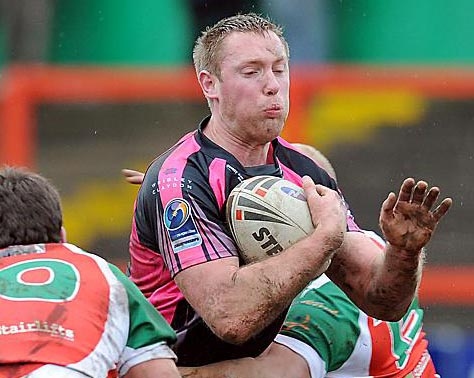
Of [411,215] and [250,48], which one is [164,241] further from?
[411,215]

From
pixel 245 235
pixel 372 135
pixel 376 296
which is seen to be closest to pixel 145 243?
pixel 245 235

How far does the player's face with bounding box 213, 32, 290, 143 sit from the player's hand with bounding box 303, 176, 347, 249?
13.0 inches

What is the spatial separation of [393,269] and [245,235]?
2.28 ft

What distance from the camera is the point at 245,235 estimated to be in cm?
580

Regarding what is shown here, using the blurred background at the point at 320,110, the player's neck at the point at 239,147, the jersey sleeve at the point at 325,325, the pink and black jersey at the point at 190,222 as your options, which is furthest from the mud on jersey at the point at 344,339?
the blurred background at the point at 320,110

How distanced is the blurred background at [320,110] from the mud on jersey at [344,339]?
13.3 feet

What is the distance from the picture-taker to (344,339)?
22.4ft

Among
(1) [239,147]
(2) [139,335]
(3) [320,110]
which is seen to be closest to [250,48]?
(1) [239,147]

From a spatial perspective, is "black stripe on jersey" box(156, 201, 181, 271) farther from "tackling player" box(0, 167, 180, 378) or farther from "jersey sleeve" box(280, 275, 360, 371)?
"jersey sleeve" box(280, 275, 360, 371)

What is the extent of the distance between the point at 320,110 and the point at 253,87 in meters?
5.74

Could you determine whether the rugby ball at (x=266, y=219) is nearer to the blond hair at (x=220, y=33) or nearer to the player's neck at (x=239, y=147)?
the player's neck at (x=239, y=147)

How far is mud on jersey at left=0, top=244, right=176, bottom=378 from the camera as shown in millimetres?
5098

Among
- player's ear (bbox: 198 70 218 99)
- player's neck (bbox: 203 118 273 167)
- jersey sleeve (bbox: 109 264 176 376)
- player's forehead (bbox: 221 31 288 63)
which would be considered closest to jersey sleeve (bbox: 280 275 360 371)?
player's neck (bbox: 203 118 273 167)

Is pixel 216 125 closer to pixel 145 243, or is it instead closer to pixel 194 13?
pixel 145 243
